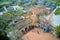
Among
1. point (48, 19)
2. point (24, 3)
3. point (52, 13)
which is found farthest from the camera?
point (24, 3)

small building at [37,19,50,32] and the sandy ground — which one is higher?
small building at [37,19,50,32]

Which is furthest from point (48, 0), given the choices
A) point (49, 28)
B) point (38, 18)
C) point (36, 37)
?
point (36, 37)

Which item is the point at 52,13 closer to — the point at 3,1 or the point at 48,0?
the point at 48,0

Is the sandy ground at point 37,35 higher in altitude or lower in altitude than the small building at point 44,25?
lower

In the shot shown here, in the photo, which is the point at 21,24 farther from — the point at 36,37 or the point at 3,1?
the point at 3,1

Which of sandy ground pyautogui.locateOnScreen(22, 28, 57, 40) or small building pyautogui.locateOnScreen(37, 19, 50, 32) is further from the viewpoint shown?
small building pyautogui.locateOnScreen(37, 19, 50, 32)

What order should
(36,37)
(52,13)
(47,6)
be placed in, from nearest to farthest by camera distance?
(36,37) < (52,13) < (47,6)

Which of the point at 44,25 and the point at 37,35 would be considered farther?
the point at 44,25

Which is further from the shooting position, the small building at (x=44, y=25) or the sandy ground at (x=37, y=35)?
the small building at (x=44, y=25)

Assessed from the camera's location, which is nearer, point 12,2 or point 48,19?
point 48,19

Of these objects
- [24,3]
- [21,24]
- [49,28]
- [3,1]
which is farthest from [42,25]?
[3,1]
